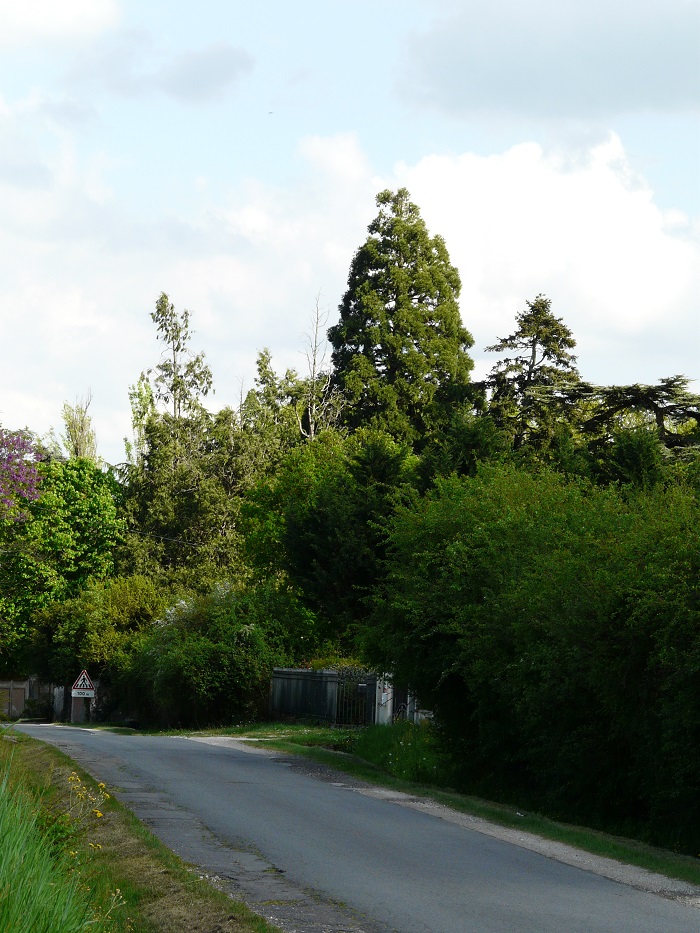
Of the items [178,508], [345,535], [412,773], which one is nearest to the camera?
[412,773]

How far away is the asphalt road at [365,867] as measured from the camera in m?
9.69

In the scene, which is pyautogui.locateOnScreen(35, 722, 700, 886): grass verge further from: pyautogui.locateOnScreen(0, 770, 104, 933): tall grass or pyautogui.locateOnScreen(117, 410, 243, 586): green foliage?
pyautogui.locateOnScreen(117, 410, 243, 586): green foliage

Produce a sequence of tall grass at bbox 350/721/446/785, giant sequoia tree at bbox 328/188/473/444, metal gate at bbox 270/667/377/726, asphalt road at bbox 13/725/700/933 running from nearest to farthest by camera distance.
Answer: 1. asphalt road at bbox 13/725/700/933
2. tall grass at bbox 350/721/446/785
3. metal gate at bbox 270/667/377/726
4. giant sequoia tree at bbox 328/188/473/444

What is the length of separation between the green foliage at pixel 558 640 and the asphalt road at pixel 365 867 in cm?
233

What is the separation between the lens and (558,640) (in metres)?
17.1

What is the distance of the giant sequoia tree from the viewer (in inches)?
2420

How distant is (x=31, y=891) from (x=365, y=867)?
6347 mm

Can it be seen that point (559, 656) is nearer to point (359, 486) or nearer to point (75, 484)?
point (359, 486)

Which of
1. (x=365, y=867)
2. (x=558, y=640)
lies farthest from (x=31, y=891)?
(x=558, y=640)

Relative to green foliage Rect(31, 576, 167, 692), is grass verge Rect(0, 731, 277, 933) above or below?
below

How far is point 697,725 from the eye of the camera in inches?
558

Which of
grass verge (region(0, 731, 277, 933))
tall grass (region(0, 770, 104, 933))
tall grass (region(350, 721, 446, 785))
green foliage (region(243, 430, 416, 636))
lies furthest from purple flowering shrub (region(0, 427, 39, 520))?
tall grass (region(0, 770, 104, 933))

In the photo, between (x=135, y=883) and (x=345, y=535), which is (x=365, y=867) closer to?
(x=135, y=883)

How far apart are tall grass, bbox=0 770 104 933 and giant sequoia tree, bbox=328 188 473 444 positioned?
171ft
